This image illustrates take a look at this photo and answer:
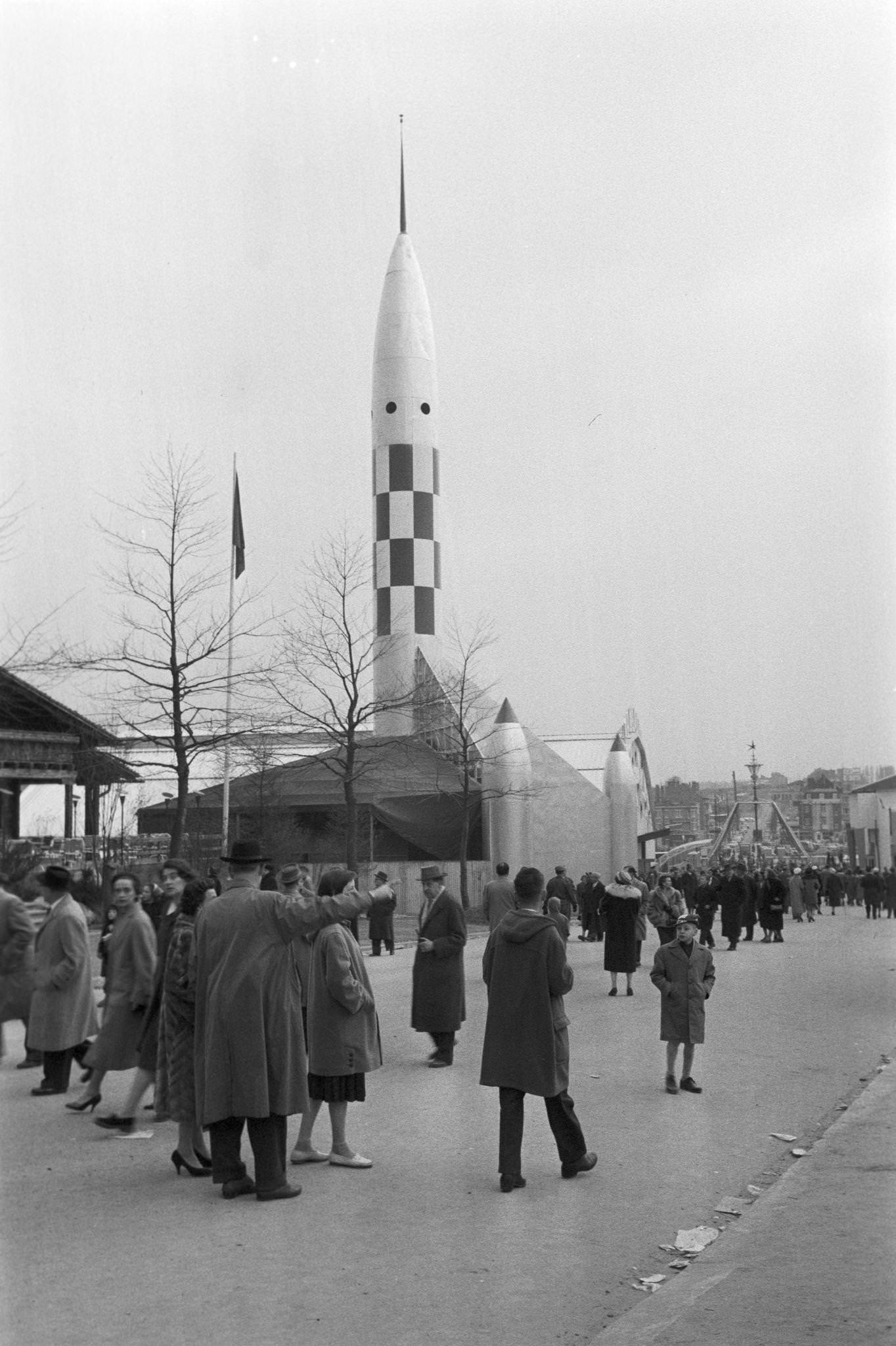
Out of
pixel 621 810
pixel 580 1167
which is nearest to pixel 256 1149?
pixel 580 1167

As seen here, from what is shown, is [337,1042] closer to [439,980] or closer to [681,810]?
[439,980]

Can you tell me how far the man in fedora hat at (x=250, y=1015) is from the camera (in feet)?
18.4

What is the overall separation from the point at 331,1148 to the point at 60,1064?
2.09 meters

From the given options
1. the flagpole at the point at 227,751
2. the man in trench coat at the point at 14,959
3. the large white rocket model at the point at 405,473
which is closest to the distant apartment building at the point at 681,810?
the large white rocket model at the point at 405,473

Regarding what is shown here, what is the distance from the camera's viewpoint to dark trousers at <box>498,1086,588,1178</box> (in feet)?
20.3

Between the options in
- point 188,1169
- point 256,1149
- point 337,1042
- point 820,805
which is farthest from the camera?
point 820,805

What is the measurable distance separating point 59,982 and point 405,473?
104ft

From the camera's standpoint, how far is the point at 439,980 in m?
9.70

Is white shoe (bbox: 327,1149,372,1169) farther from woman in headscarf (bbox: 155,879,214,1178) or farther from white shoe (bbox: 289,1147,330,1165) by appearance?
woman in headscarf (bbox: 155,879,214,1178)

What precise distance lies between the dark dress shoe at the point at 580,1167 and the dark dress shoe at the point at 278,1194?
54.5 inches

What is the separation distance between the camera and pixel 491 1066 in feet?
20.7

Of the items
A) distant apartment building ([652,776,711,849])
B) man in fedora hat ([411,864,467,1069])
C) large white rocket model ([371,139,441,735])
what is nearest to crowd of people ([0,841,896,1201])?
man in fedora hat ([411,864,467,1069])

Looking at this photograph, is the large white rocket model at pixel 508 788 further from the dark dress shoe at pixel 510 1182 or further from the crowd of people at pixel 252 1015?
the dark dress shoe at pixel 510 1182

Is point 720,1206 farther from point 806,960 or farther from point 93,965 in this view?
point 806,960
